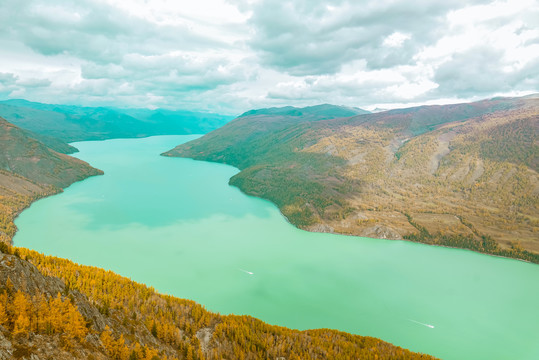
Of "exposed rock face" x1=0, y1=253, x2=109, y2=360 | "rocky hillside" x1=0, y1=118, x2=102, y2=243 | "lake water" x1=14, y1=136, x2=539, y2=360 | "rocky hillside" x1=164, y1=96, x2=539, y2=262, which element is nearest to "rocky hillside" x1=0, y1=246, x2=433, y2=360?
"exposed rock face" x1=0, y1=253, x2=109, y2=360

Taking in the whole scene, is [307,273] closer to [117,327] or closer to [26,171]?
[117,327]

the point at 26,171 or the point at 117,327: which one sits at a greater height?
the point at 26,171

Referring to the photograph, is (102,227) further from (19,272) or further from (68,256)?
(19,272)

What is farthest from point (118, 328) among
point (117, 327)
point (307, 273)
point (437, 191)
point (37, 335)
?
point (437, 191)

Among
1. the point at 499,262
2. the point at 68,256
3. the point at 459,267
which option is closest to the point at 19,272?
the point at 68,256

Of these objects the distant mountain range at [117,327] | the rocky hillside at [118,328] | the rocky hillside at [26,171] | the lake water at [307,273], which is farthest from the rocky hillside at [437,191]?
the rocky hillside at [26,171]

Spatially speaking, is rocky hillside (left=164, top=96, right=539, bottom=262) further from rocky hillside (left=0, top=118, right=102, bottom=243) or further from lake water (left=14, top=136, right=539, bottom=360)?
rocky hillside (left=0, top=118, right=102, bottom=243)
